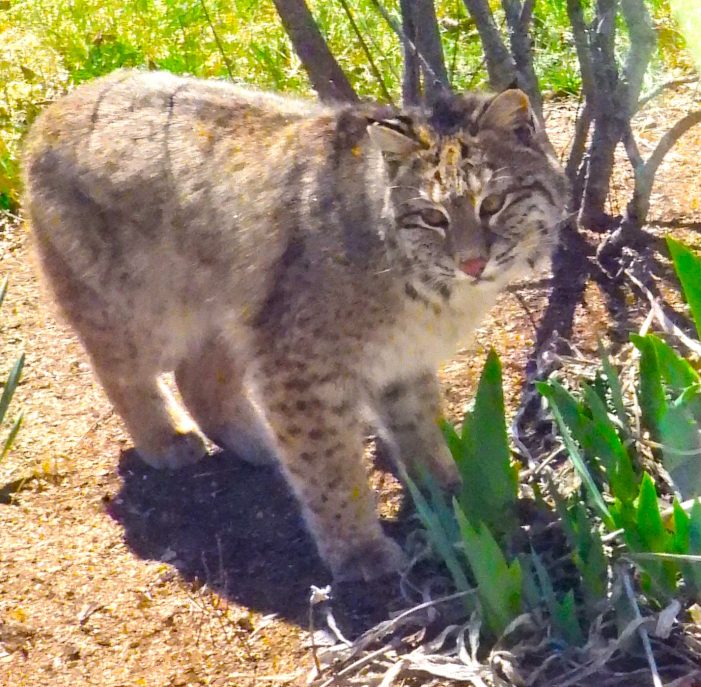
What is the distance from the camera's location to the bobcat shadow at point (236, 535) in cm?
289

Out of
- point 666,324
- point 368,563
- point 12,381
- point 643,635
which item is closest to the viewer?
point 643,635

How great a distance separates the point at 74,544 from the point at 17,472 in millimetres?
527

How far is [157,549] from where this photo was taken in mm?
3213

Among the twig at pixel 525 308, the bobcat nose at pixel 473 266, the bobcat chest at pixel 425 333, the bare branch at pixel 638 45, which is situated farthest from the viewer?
the twig at pixel 525 308

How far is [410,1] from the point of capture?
12.6ft

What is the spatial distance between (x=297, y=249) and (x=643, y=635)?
1335mm

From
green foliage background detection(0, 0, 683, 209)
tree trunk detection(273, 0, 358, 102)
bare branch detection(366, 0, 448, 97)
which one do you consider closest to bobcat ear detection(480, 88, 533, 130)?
bare branch detection(366, 0, 448, 97)

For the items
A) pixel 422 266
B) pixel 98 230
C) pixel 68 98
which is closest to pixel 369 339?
pixel 422 266

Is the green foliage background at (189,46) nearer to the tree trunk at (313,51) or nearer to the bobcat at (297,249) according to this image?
the tree trunk at (313,51)

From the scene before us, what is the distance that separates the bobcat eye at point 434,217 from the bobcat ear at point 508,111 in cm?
27

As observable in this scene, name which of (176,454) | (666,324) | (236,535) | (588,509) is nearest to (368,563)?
(236,535)

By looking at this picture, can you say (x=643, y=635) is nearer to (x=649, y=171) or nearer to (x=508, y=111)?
(x=508, y=111)

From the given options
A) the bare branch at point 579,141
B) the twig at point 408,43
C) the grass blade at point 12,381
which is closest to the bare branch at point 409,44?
the twig at point 408,43

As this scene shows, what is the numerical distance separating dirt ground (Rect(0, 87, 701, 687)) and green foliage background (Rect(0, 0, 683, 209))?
153 cm
